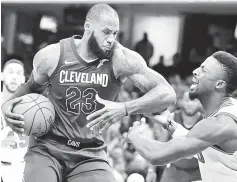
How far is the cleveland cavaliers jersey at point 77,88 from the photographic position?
3.12 metres

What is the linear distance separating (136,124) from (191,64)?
2.62 meters

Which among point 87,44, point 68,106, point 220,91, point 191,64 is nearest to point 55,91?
point 68,106

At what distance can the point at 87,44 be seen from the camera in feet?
10.6

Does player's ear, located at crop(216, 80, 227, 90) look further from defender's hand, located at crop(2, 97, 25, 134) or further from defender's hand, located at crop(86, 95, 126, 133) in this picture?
defender's hand, located at crop(2, 97, 25, 134)

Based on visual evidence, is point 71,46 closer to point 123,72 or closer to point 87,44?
point 87,44

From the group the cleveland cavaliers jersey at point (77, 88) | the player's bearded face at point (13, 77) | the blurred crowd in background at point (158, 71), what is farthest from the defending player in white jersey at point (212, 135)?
the player's bearded face at point (13, 77)

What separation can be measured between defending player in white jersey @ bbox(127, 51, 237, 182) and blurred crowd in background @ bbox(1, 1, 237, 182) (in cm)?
144

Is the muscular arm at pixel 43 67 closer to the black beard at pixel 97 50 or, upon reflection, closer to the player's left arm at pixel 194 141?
the black beard at pixel 97 50

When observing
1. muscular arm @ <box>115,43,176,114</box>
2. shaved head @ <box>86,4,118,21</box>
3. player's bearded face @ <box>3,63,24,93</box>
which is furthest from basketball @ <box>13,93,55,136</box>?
player's bearded face @ <box>3,63,24,93</box>

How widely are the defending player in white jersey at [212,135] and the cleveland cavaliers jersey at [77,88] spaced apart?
1.54ft

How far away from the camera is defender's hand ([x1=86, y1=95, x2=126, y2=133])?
2840 millimetres

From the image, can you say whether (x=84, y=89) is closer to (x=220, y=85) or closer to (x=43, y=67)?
(x=43, y=67)

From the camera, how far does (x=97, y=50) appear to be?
3.18m

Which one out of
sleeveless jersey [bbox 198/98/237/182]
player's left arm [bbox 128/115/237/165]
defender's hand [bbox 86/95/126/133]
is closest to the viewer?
player's left arm [bbox 128/115/237/165]
